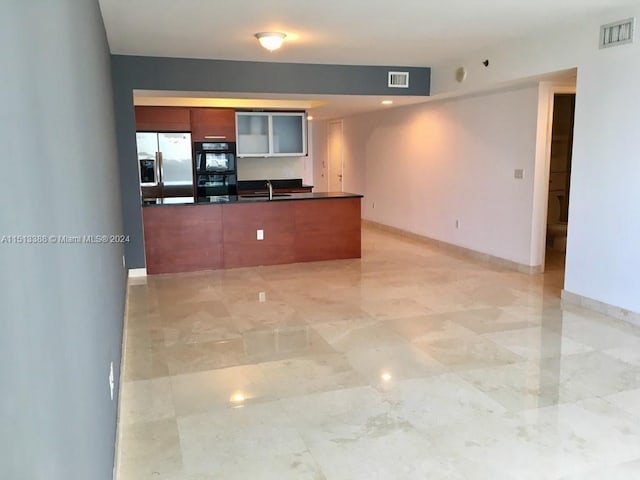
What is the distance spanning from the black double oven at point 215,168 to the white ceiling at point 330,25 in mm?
2628

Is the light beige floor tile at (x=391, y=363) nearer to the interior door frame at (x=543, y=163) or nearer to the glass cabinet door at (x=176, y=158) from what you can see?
the interior door frame at (x=543, y=163)

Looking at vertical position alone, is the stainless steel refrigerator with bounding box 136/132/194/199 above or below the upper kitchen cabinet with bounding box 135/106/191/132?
below

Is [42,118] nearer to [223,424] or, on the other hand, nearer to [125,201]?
[223,424]

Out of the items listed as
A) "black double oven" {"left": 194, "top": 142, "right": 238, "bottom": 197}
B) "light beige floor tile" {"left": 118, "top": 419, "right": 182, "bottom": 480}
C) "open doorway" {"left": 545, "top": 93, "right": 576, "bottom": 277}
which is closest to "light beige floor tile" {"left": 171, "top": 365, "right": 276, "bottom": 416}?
"light beige floor tile" {"left": 118, "top": 419, "right": 182, "bottom": 480}

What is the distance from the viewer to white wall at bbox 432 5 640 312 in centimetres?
421

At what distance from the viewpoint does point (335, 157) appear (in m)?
11.2

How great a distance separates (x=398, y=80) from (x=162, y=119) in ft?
12.1

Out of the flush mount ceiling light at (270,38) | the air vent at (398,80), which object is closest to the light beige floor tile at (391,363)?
the flush mount ceiling light at (270,38)

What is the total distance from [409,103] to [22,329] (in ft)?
25.1

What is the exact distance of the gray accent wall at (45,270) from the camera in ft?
2.49

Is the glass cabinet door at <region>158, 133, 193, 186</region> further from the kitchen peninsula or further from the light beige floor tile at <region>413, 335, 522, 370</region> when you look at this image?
the light beige floor tile at <region>413, 335, 522, 370</region>

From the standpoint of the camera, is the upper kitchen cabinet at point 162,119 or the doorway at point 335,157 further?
the doorway at point 335,157

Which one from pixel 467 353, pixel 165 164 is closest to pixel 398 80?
pixel 165 164

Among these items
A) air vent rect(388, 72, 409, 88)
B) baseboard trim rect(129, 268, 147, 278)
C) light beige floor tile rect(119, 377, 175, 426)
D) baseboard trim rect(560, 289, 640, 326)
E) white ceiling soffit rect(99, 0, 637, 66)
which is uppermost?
white ceiling soffit rect(99, 0, 637, 66)
